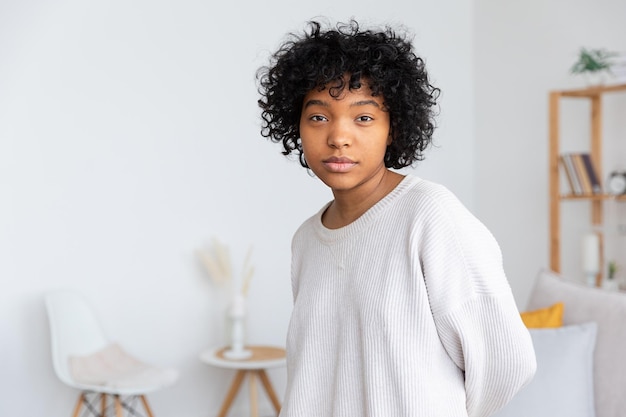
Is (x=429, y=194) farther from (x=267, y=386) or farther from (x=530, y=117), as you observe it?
(x=530, y=117)

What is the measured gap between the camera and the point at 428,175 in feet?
16.4

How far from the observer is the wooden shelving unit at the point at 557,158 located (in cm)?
414

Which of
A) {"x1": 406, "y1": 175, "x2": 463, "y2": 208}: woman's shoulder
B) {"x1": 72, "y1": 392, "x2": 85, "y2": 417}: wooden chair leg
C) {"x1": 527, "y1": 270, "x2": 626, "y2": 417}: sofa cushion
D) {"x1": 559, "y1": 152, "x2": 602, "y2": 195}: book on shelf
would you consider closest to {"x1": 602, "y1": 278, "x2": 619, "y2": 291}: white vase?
{"x1": 559, "y1": 152, "x2": 602, "y2": 195}: book on shelf

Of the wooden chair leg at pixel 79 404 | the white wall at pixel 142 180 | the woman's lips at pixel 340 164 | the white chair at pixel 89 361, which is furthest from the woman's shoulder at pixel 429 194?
A: the white wall at pixel 142 180

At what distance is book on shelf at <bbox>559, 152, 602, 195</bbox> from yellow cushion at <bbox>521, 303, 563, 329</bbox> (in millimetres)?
1718

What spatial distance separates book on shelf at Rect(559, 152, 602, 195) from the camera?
13.6ft

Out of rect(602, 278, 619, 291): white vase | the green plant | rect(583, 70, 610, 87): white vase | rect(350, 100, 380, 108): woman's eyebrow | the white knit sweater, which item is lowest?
rect(602, 278, 619, 291): white vase

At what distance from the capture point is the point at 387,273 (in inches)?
49.8

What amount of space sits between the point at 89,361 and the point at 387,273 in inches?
101

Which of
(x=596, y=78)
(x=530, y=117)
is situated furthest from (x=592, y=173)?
(x=530, y=117)

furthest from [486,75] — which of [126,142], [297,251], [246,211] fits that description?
[297,251]

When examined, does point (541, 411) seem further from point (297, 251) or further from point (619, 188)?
point (619, 188)

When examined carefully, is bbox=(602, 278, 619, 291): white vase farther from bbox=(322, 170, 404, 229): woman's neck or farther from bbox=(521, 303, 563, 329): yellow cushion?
bbox=(322, 170, 404, 229): woman's neck

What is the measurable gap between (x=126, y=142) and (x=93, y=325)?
0.86 metres
